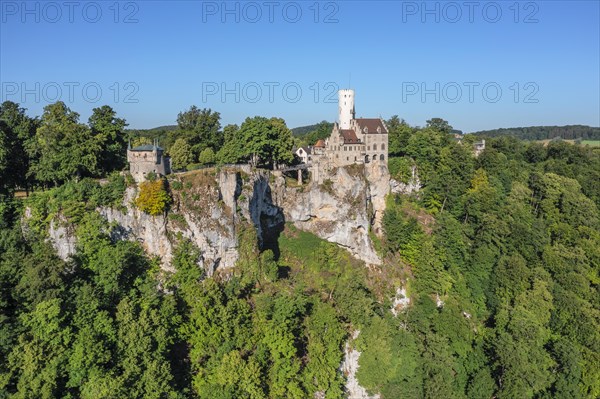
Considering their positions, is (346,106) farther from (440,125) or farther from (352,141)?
(440,125)

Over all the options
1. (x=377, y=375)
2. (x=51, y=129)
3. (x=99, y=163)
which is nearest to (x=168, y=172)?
(x=99, y=163)

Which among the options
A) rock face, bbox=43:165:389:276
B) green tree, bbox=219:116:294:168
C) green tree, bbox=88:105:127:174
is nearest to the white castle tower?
rock face, bbox=43:165:389:276

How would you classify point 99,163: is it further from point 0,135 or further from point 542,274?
point 542,274

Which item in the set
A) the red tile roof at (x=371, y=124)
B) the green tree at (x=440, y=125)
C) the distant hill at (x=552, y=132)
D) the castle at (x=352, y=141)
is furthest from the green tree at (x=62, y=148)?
the distant hill at (x=552, y=132)

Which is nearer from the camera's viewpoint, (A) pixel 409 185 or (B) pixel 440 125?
(A) pixel 409 185

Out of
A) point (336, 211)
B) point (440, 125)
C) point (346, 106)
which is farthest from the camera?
point (440, 125)

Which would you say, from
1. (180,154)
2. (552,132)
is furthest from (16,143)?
(552,132)

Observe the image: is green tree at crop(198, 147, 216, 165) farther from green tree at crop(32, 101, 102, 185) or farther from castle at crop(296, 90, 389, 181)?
green tree at crop(32, 101, 102, 185)
